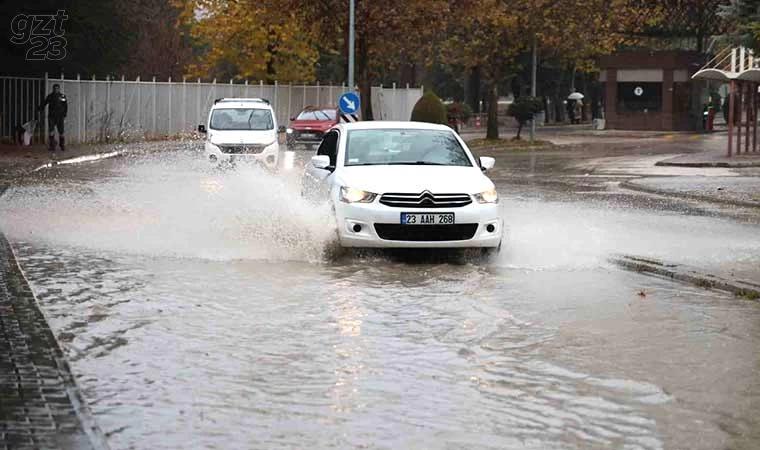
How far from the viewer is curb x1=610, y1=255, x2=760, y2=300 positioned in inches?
500

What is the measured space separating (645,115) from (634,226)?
53.6m

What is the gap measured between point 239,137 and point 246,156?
466 mm

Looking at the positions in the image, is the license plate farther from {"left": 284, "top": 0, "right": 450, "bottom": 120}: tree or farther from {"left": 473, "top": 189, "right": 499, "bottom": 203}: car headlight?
{"left": 284, "top": 0, "right": 450, "bottom": 120}: tree

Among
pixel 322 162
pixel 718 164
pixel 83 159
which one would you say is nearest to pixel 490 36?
pixel 718 164

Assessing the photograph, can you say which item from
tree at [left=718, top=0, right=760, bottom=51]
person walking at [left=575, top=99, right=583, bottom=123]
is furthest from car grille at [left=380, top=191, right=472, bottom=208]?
person walking at [left=575, top=99, right=583, bottom=123]

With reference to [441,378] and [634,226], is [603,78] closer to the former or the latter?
[634,226]

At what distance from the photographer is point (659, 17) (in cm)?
6675

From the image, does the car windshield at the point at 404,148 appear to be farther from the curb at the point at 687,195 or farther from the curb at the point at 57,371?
the curb at the point at 687,195

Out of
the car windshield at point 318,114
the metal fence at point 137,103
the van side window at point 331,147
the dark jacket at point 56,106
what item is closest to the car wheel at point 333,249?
the van side window at point 331,147

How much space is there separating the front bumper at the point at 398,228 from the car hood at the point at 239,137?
16.6 metres

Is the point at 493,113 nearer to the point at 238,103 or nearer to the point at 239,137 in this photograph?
the point at 238,103

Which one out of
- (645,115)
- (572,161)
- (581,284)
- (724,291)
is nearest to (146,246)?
(581,284)

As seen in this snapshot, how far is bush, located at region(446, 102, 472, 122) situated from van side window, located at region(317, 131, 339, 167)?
46.8 meters

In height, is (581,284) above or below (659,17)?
below
